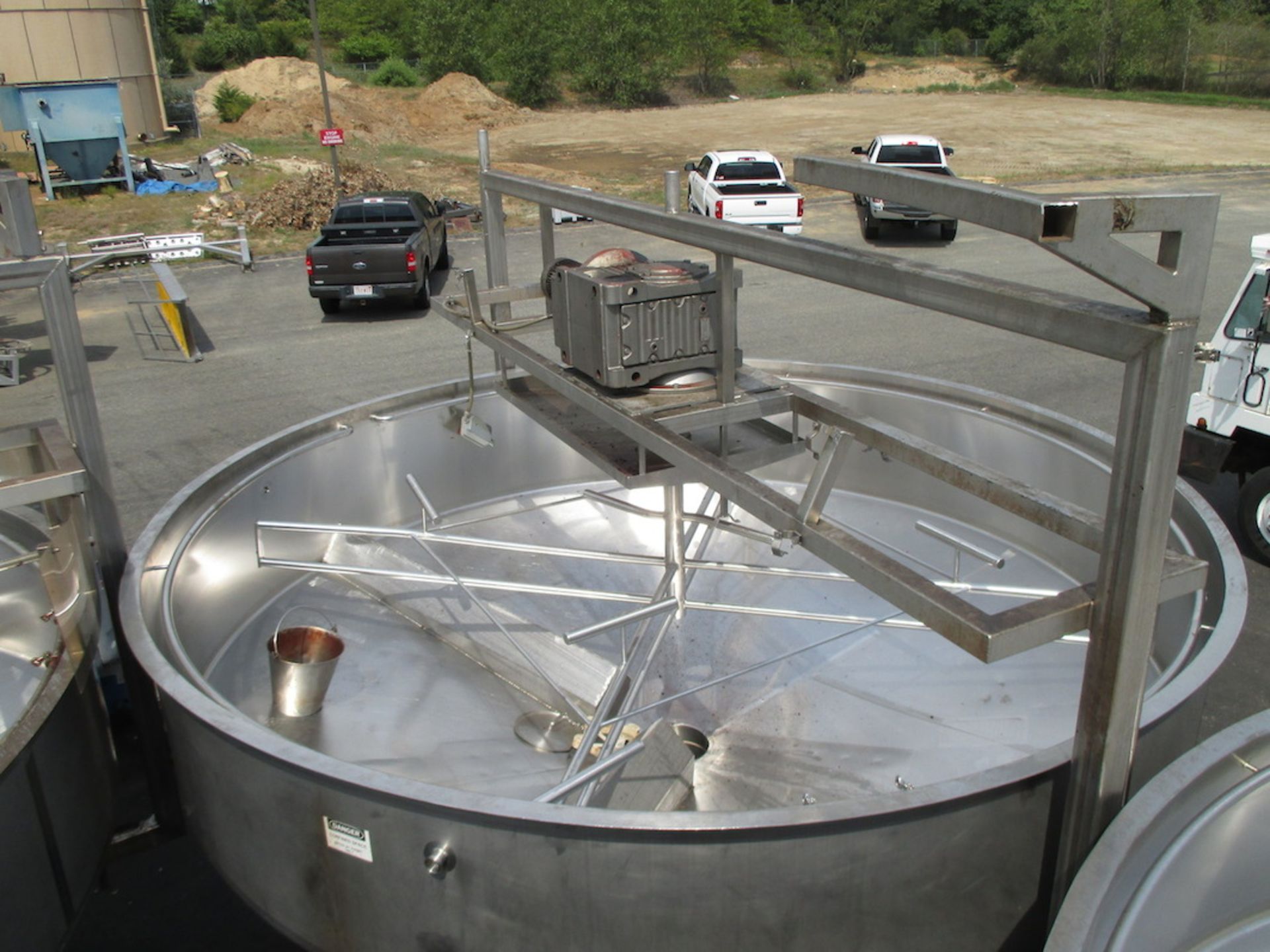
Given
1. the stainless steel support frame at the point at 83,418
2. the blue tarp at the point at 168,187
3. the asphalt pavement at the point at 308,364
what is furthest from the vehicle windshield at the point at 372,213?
the stainless steel support frame at the point at 83,418

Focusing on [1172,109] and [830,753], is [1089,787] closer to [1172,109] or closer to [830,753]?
[830,753]

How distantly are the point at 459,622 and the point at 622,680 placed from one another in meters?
1.46

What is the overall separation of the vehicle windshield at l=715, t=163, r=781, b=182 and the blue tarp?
12.2 m

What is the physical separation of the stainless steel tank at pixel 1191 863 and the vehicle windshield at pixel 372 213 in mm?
16408

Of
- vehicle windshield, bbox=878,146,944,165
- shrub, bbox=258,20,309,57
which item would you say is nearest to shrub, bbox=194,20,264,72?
shrub, bbox=258,20,309,57

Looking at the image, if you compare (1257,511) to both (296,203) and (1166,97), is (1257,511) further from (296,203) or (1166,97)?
(1166,97)

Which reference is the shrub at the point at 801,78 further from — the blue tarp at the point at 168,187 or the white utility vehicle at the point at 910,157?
the blue tarp at the point at 168,187

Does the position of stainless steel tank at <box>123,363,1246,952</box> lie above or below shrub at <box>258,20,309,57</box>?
below

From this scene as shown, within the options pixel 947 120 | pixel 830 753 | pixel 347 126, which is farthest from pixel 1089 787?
pixel 947 120

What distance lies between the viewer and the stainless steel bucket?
14.7ft

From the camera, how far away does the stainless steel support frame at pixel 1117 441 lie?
7.18 feet

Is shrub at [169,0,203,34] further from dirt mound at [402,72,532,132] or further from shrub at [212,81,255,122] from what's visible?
shrub at [212,81,255,122]

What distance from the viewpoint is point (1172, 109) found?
4434cm

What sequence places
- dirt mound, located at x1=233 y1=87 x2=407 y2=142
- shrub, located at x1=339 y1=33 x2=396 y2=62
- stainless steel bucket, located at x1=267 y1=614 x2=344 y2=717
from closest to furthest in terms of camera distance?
Answer: stainless steel bucket, located at x1=267 y1=614 x2=344 y2=717, dirt mound, located at x1=233 y1=87 x2=407 y2=142, shrub, located at x1=339 y1=33 x2=396 y2=62
